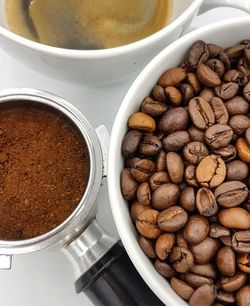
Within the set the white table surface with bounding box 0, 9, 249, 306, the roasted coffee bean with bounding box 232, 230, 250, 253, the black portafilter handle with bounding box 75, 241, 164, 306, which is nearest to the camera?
the roasted coffee bean with bounding box 232, 230, 250, 253

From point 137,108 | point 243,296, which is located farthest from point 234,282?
point 137,108

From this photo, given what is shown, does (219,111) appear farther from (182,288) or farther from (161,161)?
(182,288)

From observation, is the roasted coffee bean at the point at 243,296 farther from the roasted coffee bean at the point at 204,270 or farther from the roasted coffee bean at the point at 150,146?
the roasted coffee bean at the point at 150,146

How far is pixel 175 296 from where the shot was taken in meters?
0.61

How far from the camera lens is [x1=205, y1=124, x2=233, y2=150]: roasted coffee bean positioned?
0.62 meters

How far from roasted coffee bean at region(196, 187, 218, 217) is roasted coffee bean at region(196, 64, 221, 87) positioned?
124 millimetres

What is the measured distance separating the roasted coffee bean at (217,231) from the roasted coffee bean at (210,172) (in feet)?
0.14

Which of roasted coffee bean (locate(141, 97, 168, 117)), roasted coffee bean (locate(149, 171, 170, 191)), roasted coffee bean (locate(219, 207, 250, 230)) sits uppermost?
roasted coffee bean (locate(141, 97, 168, 117))

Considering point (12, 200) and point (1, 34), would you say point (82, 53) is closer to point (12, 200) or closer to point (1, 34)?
point (1, 34)

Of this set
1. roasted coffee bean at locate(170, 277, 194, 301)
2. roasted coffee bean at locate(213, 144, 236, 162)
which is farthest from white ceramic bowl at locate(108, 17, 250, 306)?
roasted coffee bean at locate(213, 144, 236, 162)

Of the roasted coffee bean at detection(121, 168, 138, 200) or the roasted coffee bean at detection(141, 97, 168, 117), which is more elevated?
the roasted coffee bean at detection(141, 97, 168, 117)

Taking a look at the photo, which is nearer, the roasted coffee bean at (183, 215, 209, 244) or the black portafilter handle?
the roasted coffee bean at (183, 215, 209, 244)

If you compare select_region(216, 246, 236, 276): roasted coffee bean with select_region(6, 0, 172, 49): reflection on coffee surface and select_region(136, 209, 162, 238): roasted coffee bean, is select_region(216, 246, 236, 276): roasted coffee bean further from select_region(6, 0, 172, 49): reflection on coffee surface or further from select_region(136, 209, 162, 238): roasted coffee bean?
select_region(6, 0, 172, 49): reflection on coffee surface

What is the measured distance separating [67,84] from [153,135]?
23 centimetres
